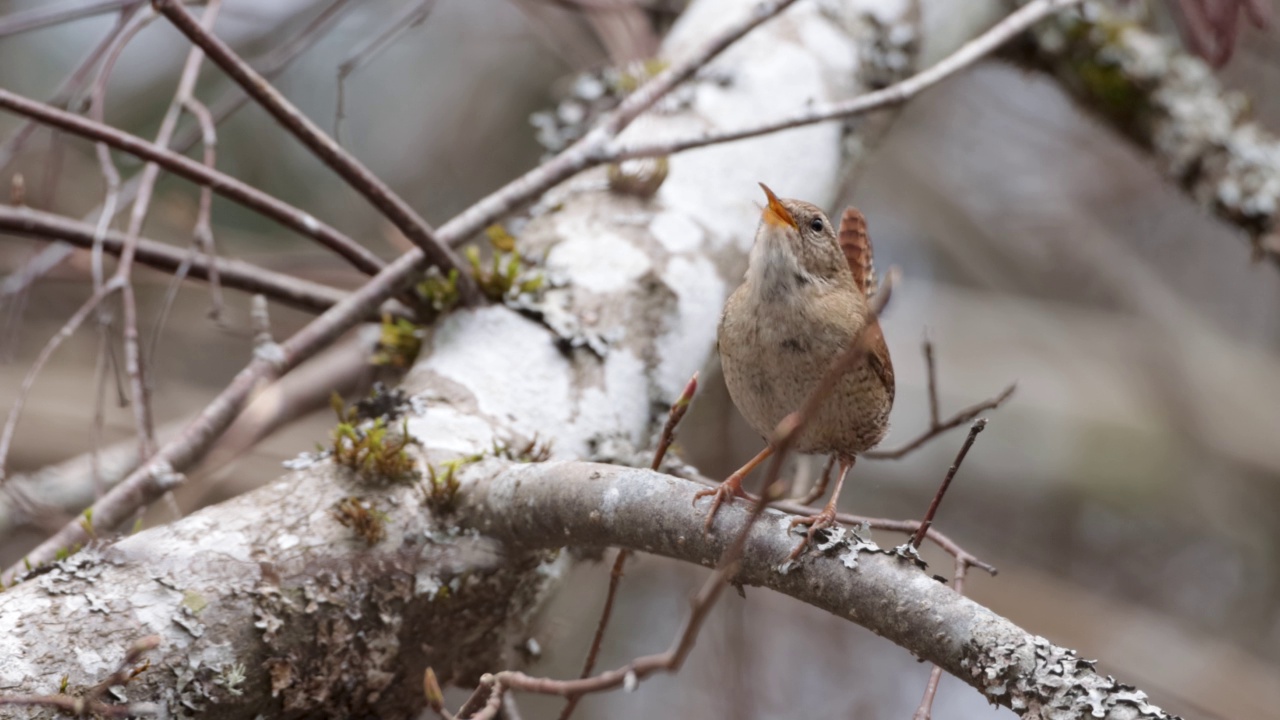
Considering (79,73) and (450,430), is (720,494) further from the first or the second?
(79,73)

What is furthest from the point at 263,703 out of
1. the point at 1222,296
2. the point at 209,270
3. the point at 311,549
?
the point at 1222,296

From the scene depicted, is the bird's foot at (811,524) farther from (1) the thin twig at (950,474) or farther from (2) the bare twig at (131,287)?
(2) the bare twig at (131,287)

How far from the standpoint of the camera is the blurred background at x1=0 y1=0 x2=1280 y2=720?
15.3 ft

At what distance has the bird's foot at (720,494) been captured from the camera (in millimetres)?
1542

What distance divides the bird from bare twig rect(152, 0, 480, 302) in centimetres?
74

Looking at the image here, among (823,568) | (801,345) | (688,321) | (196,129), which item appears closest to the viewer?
(823,568)

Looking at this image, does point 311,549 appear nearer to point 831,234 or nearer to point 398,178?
point 831,234

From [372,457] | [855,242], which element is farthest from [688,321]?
[372,457]

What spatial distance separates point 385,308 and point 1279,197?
2.93 m

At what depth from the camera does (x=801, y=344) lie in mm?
1844

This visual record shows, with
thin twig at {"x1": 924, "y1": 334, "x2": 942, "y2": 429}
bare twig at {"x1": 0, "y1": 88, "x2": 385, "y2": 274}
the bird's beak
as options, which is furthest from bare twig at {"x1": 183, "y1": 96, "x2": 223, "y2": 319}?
thin twig at {"x1": 924, "y1": 334, "x2": 942, "y2": 429}

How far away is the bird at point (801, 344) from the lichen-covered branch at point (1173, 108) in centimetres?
212

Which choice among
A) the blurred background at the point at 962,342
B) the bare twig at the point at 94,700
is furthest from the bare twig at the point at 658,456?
the blurred background at the point at 962,342

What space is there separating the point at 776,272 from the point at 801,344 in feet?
0.55
